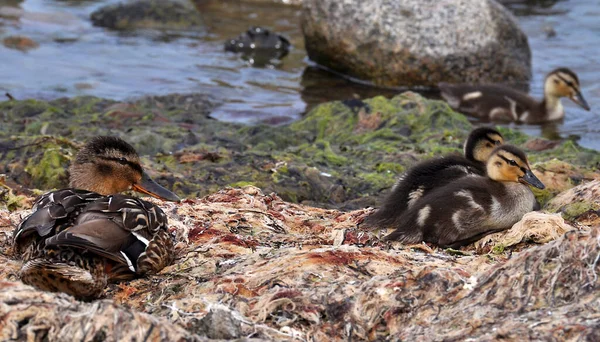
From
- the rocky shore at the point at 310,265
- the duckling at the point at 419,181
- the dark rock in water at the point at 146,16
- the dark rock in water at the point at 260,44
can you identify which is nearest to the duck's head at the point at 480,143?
the duckling at the point at 419,181

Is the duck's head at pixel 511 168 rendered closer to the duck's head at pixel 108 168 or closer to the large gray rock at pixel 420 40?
the duck's head at pixel 108 168

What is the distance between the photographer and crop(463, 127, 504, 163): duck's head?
6754 millimetres

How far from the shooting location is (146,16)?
17125mm

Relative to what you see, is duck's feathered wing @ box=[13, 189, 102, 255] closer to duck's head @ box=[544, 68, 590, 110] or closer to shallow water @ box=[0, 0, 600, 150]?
shallow water @ box=[0, 0, 600, 150]

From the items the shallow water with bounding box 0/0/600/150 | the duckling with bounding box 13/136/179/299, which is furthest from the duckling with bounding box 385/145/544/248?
the shallow water with bounding box 0/0/600/150

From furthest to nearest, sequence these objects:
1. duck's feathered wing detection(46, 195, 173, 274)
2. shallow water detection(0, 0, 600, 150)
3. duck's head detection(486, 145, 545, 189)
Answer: shallow water detection(0, 0, 600, 150) → duck's head detection(486, 145, 545, 189) → duck's feathered wing detection(46, 195, 173, 274)

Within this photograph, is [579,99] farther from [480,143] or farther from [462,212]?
[462,212]

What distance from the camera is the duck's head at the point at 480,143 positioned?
675cm

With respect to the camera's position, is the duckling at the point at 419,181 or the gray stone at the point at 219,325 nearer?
the gray stone at the point at 219,325

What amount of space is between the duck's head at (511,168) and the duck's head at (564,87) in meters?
6.72

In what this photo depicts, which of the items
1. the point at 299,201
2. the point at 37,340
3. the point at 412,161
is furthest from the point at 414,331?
the point at 412,161

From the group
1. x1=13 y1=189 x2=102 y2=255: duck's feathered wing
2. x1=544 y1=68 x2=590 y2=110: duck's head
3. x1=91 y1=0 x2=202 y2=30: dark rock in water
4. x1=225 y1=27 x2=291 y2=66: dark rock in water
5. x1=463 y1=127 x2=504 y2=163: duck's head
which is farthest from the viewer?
x1=91 y1=0 x2=202 y2=30: dark rock in water

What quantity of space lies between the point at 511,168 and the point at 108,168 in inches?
95.4

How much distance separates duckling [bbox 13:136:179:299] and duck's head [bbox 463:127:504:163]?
2.73 metres
